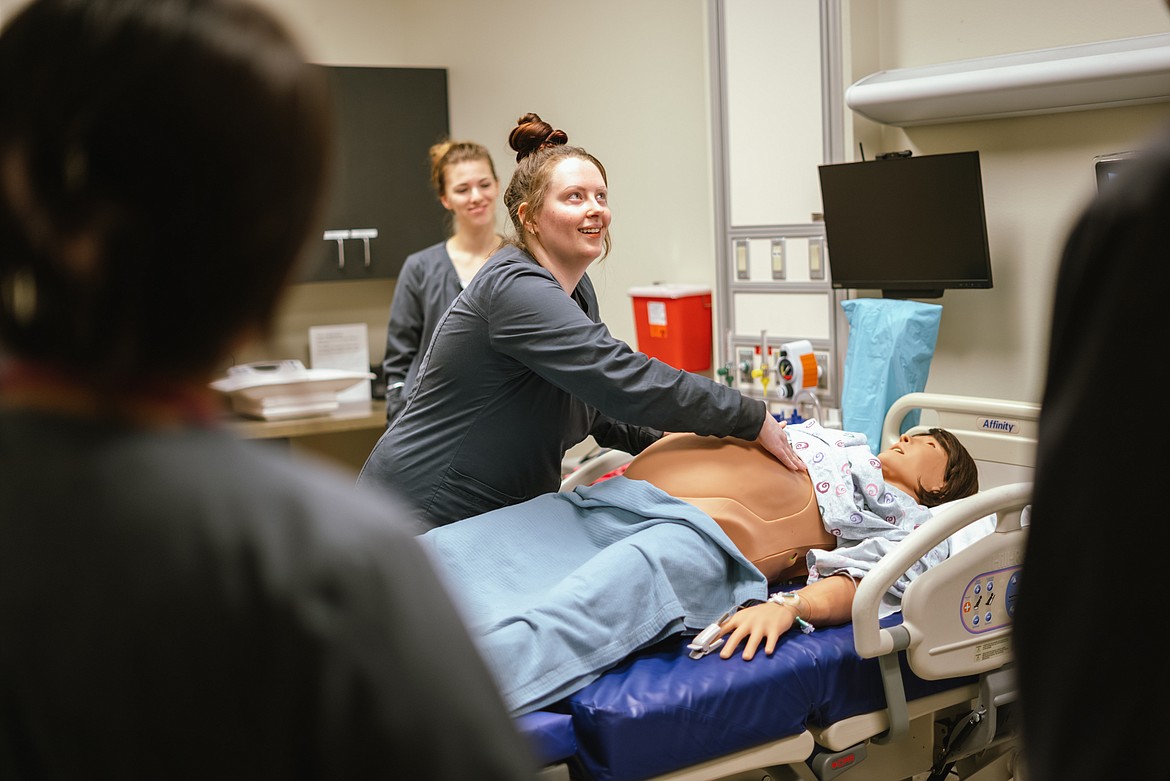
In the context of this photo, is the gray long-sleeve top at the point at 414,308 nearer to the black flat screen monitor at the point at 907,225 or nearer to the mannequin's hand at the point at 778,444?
the black flat screen monitor at the point at 907,225

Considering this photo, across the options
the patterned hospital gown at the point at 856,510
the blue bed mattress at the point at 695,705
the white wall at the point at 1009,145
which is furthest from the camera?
the white wall at the point at 1009,145

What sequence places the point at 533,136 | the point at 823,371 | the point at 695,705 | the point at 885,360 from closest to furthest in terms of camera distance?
the point at 695,705, the point at 533,136, the point at 885,360, the point at 823,371

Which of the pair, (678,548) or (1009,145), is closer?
(678,548)

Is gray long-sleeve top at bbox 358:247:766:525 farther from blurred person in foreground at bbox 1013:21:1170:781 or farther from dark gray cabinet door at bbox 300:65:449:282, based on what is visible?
dark gray cabinet door at bbox 300:65:449:282

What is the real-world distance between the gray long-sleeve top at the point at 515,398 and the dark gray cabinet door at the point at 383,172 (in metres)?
2.70

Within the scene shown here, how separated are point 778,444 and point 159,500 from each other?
81.5 inches

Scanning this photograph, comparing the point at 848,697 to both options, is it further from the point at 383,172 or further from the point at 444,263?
the point at 383,172

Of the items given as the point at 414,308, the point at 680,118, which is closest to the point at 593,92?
the point at 680,118

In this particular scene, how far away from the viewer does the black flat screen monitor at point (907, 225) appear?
3361mm

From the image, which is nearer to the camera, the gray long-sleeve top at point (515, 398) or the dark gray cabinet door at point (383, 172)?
the gray long-sleeve top at point (515, 398)

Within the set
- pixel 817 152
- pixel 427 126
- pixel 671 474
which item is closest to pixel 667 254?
pixel 817 152

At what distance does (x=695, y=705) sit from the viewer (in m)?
1.97

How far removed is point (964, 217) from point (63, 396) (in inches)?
124

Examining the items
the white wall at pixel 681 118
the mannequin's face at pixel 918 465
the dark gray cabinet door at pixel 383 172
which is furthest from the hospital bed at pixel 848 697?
the dark gray cabinet door at pixel 383 172
